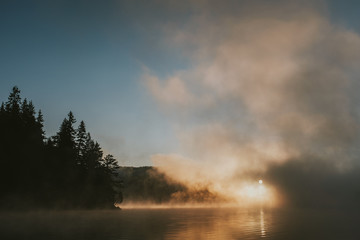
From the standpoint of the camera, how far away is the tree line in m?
85.5

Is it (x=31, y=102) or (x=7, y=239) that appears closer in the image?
(x=7, y=239)

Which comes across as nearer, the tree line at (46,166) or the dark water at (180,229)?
the dark water at (180,229)

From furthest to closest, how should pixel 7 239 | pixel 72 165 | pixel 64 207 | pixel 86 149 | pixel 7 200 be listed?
pixel 86 149 < pixel 72 165 < pixel 64 207 < pixel 7 200 < pixel 7 239

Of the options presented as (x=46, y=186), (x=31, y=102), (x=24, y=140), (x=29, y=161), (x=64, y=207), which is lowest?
(x=64, y=207)

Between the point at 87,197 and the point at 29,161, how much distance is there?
3271 centimetres

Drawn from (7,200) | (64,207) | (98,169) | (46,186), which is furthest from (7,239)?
(98,169)

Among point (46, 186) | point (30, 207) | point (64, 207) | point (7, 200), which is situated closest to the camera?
point (7, 200)

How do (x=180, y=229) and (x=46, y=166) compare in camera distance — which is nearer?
(x=180, y=229)

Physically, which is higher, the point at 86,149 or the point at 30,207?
the point at 86,149

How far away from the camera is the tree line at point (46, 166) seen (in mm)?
85500

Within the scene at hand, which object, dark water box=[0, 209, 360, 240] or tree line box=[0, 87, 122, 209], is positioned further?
tree line box=[0, 87, 122, 209]

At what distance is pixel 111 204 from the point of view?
129625 millimetres

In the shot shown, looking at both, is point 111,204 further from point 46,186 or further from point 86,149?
point 46,186

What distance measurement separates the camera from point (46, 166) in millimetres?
100875
